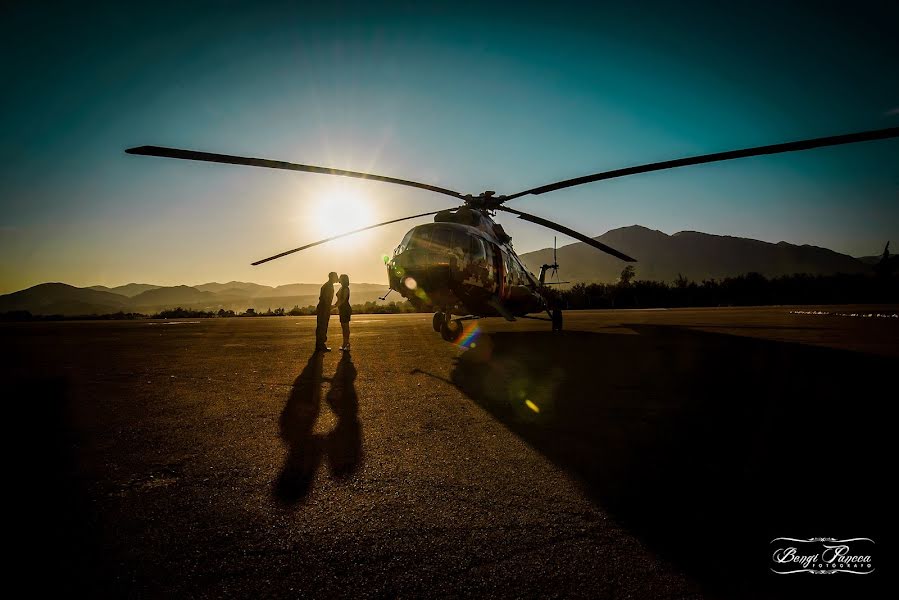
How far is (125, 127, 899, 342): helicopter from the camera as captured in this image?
698cm

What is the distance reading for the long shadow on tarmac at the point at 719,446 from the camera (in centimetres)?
210

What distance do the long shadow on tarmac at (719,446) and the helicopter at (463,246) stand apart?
2760 millimetres

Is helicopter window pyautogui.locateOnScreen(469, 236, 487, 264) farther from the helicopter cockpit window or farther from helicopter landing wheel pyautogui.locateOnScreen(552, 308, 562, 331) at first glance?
helicopter landing wheel pyautogui.locateOnScreen(552, 308, 562, 331)

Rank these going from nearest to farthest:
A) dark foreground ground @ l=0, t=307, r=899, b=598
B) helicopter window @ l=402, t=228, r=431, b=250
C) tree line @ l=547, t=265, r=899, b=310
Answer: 1. dark foreground ground @ l=0, t=307, r=899, b=598
2. helicopter window @ l=402, t=228, r=431, b=250
3. tree line @ l=547, t=265, r=899, b=310

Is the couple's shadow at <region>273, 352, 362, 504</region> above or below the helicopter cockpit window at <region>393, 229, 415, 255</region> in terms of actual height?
below

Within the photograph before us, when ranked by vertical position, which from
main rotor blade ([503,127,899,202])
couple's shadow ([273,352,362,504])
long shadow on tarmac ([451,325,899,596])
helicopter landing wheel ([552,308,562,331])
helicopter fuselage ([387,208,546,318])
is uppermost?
main rotor blade ([503,127,899,202])

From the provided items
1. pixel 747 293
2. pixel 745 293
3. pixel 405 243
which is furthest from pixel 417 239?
pixel 747 293

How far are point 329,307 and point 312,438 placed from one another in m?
7.04

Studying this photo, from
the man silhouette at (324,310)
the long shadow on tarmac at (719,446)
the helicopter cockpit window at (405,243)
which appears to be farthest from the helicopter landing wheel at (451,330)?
the long shadow on tarmac at (719,446)

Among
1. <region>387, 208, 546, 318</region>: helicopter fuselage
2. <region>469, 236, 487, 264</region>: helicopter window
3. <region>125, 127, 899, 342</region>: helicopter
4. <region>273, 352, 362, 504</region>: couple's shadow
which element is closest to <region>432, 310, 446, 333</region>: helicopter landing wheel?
<region>125, 127, 899, 342</region>: helicopter

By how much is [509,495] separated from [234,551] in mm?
1610

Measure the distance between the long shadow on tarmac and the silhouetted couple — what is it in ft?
13.7

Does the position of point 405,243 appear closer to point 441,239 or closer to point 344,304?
point 441,239

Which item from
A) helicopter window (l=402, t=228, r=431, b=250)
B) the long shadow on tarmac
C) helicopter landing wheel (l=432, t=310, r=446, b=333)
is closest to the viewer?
the long shadow on tarmac
